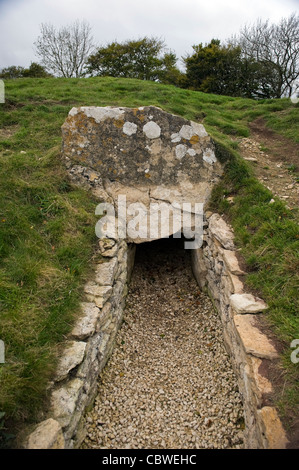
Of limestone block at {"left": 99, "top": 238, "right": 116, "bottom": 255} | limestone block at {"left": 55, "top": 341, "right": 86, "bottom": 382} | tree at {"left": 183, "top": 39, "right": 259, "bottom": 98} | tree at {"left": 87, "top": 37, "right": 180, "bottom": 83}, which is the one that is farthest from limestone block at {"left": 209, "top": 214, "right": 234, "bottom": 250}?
tree at {"left": 87, "top": 37, "right": 180, "bottom": 83}

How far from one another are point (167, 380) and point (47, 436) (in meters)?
2.44

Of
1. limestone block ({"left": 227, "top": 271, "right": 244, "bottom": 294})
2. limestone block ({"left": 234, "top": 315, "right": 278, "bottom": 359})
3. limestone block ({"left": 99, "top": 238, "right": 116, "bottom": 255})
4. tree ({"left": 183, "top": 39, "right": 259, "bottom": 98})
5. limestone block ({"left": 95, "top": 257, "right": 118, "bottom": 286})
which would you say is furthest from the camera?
tree ({"left": 183, "top": 39, "right": 259, "bottom": 98})

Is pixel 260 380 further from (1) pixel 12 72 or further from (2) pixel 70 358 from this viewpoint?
(1) pixel 12 72

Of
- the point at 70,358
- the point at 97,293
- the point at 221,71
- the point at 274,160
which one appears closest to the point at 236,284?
the point at 97,293

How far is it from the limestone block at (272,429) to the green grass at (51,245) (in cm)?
25

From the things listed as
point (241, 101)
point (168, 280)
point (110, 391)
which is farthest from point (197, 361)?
point (241, 101)

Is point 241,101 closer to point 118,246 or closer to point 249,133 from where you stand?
point 249,133

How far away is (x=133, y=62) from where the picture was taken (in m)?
24.0

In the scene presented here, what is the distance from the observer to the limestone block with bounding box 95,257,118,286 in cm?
542

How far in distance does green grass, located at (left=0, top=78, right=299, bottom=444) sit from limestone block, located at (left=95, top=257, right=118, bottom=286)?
232 millimetres

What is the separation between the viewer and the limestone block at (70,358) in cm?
393

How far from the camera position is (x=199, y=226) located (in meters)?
7.12

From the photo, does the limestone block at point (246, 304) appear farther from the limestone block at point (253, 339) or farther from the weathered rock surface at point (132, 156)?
the weathered rock surface at point (132, 156)

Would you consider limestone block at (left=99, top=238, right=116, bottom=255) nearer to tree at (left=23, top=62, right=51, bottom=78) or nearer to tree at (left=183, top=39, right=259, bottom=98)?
tree at (left=183, top=39, right=259, bottom=98)
